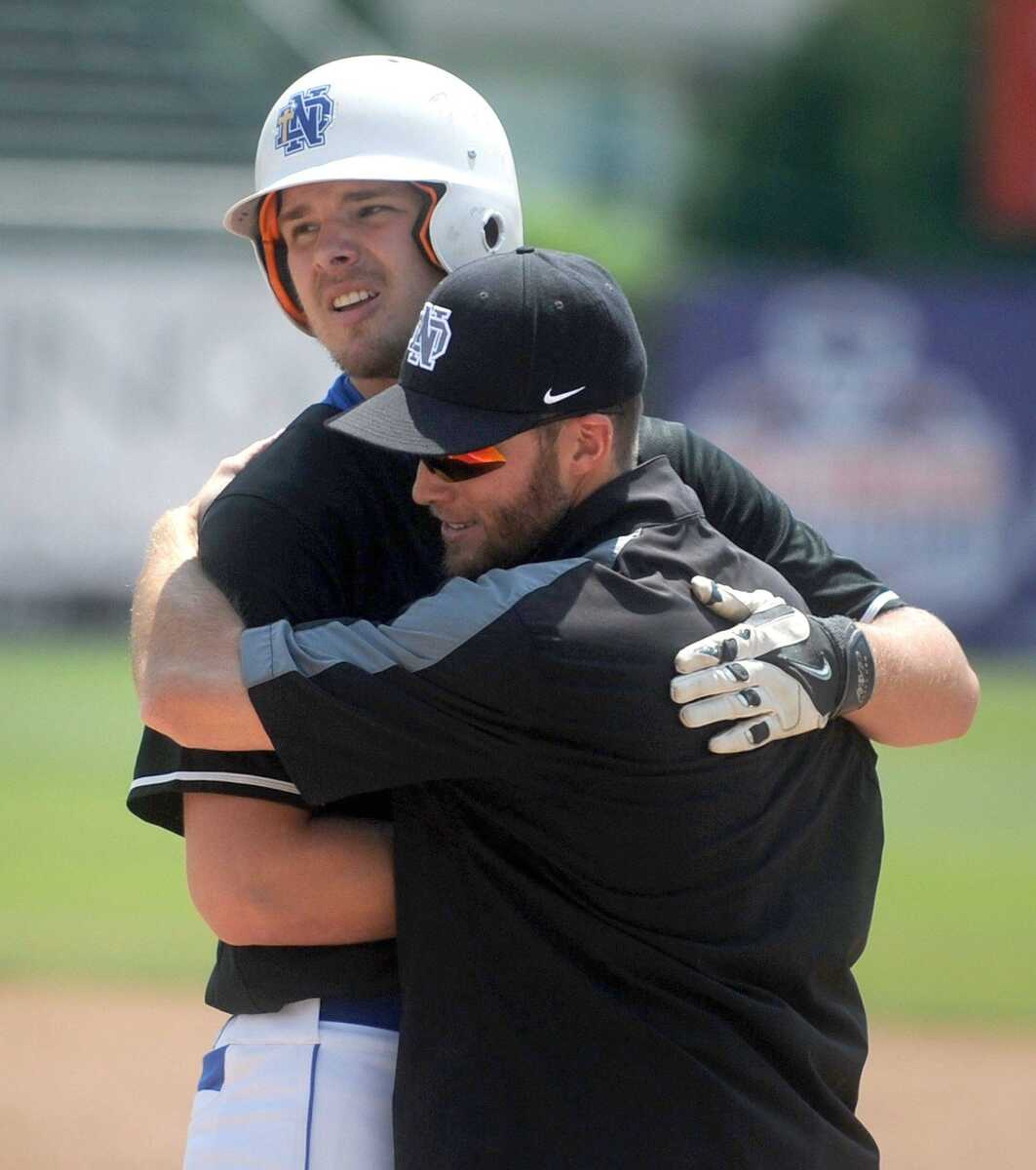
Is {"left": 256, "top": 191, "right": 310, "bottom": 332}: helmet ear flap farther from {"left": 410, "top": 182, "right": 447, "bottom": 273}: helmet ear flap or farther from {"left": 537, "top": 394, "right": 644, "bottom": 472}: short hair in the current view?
{"left": 537, "top": 394, "right": 644, "bottom": 472}: short hair

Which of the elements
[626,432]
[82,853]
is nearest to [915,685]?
[626,432]

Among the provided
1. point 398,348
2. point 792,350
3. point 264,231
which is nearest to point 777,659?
point 398,348

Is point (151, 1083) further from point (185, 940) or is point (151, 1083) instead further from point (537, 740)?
point (537, 740)

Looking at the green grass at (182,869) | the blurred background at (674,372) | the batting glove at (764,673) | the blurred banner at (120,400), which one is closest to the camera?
the batting glove at (764,673)

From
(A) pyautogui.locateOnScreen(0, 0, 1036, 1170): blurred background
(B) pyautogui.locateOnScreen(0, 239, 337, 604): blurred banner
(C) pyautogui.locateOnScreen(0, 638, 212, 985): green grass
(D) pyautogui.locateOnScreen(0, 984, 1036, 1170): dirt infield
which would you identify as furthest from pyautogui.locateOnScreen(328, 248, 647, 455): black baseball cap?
(B) pyautogui.locateOnScreen(0, 239, 337, 604): blurred banner

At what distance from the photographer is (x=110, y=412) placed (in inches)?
725

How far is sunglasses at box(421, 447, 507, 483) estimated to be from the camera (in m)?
2.69

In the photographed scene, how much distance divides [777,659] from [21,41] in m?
24.7

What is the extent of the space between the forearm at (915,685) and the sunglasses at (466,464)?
639mm

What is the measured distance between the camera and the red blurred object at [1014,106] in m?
21.0

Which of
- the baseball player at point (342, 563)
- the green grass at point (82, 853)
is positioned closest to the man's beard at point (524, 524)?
the baseball player at point (342, 563)

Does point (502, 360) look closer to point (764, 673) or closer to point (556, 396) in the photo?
point (556, 396)

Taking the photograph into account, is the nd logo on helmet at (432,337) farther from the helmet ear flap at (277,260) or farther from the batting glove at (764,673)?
the helmet ear flap at (277,260)

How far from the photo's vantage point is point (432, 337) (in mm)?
2709
